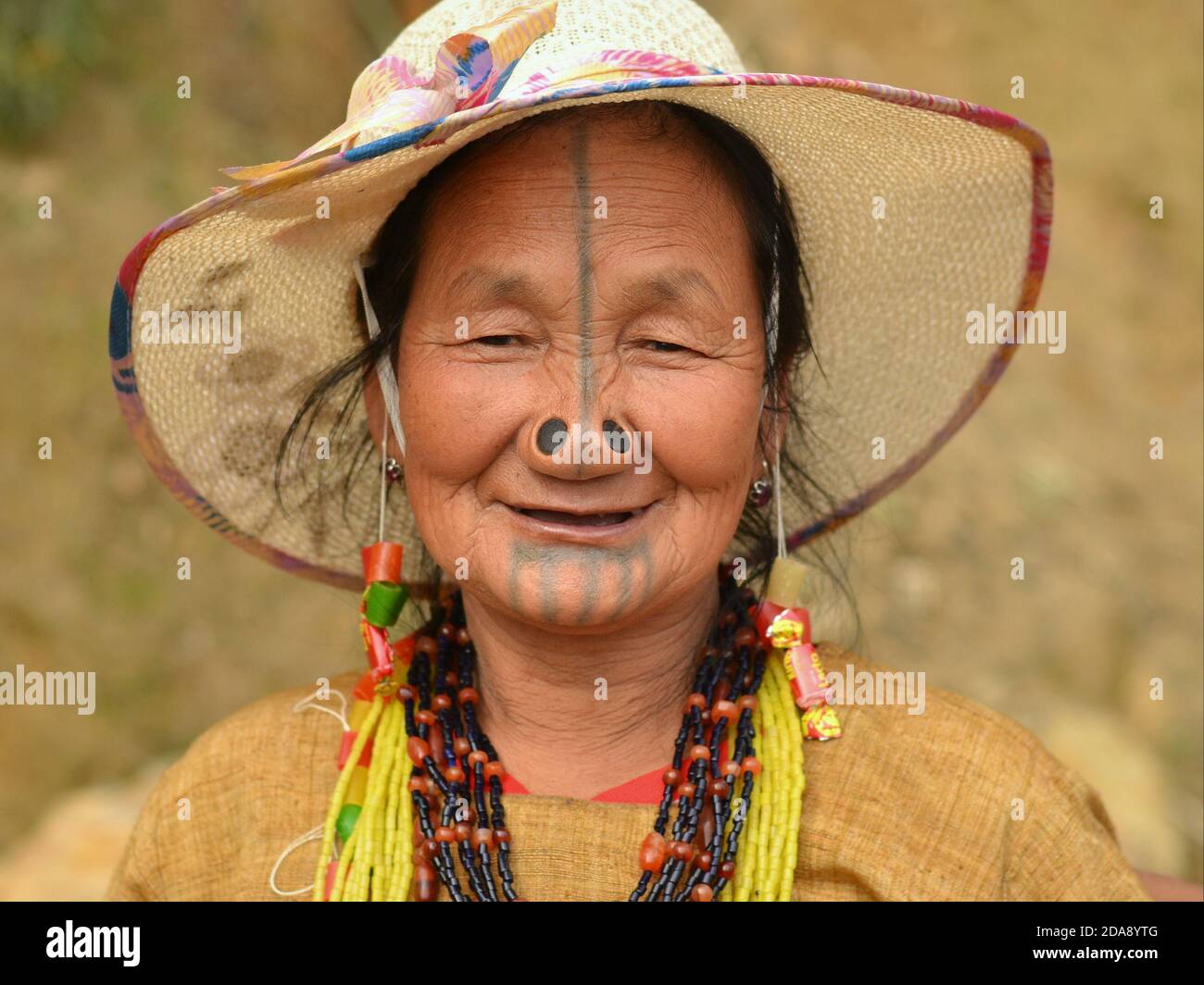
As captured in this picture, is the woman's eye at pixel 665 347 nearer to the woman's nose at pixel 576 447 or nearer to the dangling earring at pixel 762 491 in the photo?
the woman's nose at pixel 576 447

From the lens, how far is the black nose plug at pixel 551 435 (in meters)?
1.78

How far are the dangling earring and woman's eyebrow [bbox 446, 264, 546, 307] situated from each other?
1.61 feet

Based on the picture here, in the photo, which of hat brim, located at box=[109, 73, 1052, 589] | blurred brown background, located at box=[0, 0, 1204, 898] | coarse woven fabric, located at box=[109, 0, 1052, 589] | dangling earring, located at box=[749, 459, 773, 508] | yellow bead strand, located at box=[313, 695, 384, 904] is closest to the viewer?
coarse woven fabric, located at box=[109, 0, 1052, 589]

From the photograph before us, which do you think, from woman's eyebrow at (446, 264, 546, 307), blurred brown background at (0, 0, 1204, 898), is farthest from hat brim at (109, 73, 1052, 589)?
blurred brown background at (0, 0, 1204, 898)

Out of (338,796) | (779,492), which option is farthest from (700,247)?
(338,796)

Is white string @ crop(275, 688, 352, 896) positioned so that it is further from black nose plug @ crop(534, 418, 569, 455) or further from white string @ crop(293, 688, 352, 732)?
black nose plug @ crop(534, 418, 569, 455)

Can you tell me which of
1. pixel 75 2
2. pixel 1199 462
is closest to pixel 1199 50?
pixel 1199 462

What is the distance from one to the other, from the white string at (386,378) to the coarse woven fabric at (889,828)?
Answer: 55cm

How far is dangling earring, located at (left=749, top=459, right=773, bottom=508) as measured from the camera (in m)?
2.12

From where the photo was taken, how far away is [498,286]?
5.96 feet

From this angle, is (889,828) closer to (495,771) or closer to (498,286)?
(495,771)

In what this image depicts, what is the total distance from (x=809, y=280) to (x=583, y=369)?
0.54m

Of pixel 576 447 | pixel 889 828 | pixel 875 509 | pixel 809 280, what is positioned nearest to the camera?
pixel 576 447

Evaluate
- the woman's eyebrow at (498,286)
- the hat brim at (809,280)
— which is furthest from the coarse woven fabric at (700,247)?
the woman's eyebrow at (498,286)
